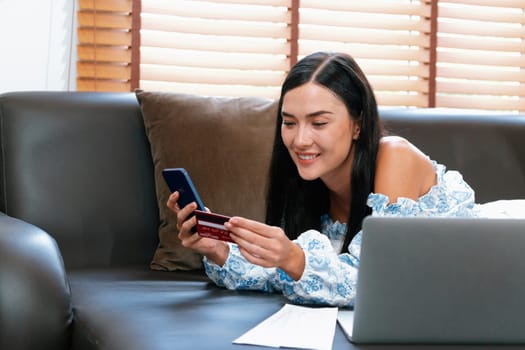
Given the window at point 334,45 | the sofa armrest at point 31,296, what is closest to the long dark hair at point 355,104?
the sofa armrest at point 31,296

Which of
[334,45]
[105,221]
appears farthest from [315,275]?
[334,45]

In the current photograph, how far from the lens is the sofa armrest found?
55.2 inches

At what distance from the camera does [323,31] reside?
10.9 ft

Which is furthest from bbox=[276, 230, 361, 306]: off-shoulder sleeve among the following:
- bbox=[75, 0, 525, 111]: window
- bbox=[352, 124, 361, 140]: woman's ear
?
bbox=[75, 0, 525, 111]: window

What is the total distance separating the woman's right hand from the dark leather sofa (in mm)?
86

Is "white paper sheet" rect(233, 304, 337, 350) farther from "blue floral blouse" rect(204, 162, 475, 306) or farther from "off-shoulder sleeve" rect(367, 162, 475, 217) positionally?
"off-shoulder sleeve" rect(367, 162, 475, 217)

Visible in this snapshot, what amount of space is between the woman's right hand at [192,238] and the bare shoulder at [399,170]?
40cm

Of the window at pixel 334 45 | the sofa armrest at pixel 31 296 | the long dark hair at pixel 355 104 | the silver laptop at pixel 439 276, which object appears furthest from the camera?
the window at pixel 334 45

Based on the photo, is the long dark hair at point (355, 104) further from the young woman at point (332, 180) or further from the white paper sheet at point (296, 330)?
the white paper sheet at point (296, 330)

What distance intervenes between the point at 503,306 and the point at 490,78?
2.57 metres

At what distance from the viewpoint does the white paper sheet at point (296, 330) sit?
124 centimetres

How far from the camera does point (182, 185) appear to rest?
1.58m

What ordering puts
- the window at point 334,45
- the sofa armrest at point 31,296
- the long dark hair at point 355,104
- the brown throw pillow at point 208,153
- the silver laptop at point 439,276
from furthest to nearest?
the window at point 334,45
the brown throw pillow at point 208,153
the long dark hair at point 355,104
the sofa armrest at point 31,296
the silver laptop at point 439,276

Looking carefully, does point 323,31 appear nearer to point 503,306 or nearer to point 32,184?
point 32,184
